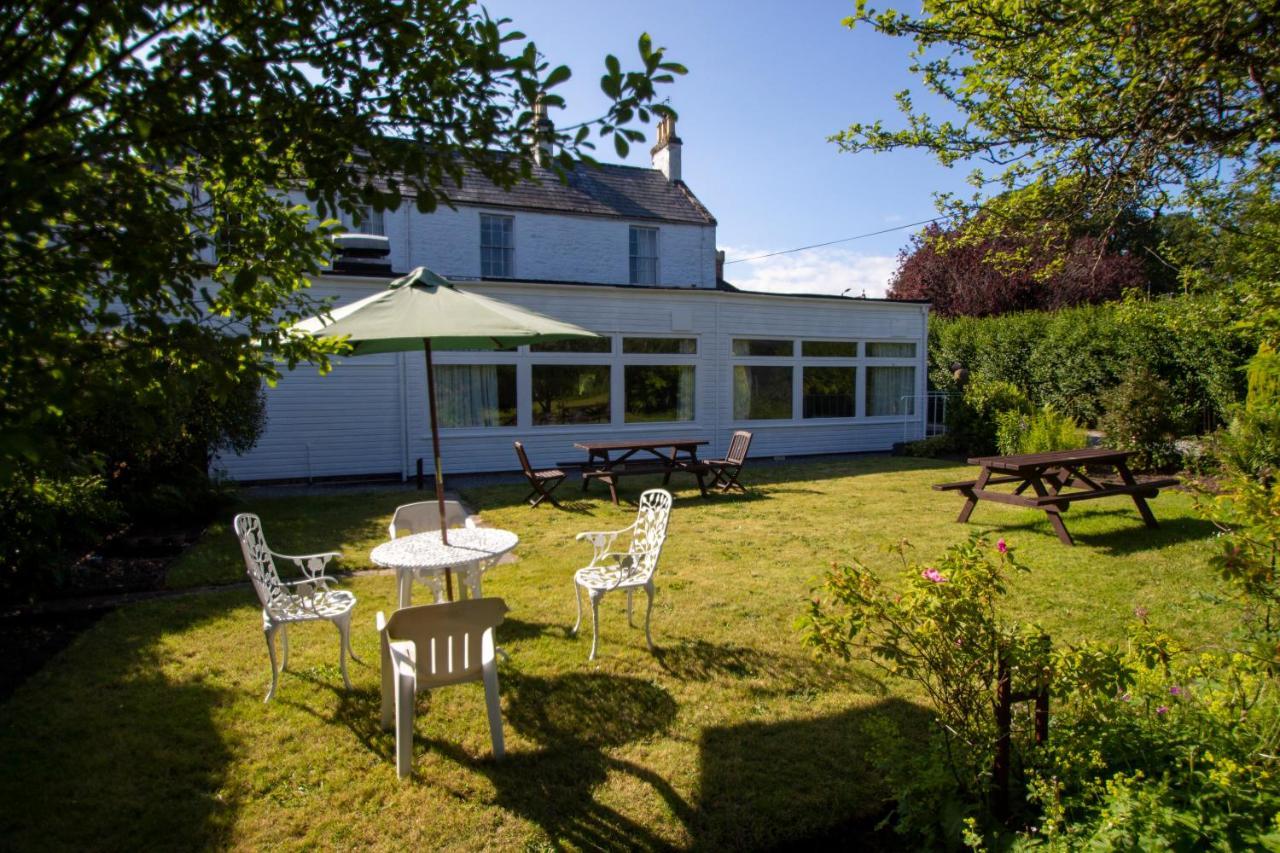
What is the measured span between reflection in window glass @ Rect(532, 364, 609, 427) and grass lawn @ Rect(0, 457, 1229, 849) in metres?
7.11

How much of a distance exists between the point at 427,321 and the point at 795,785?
324cm

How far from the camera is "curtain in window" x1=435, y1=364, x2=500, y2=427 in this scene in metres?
13.1

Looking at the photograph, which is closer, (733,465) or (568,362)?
(733,465)

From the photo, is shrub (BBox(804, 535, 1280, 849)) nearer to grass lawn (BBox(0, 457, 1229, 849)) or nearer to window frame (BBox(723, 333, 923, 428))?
grass lawn (BBox(0, 457, 1229, 849))

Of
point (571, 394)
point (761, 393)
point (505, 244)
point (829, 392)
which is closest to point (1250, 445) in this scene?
point (761, 393)

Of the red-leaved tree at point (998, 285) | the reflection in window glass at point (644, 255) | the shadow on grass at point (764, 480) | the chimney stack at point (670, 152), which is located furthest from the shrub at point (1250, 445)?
the red-leaved tree at point (998, 285)

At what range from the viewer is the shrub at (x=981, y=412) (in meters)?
14.6

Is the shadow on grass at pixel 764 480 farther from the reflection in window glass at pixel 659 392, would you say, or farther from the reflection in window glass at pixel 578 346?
the reflection in window glass at pixel 578 346

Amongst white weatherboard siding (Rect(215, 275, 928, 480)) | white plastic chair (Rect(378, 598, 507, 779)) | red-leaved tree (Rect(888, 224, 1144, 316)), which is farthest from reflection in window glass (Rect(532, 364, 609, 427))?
red-leaved tree (Rect(888, 224, 1144, 316))

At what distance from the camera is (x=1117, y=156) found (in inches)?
175

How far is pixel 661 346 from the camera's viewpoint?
14.7 metres

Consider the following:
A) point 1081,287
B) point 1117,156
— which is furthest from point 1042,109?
point 1081,287

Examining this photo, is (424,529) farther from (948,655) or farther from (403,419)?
(403,419)

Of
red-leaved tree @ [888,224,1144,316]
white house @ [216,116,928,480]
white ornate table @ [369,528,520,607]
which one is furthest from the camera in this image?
red-leaved tree @ [888,224,1144,316]
